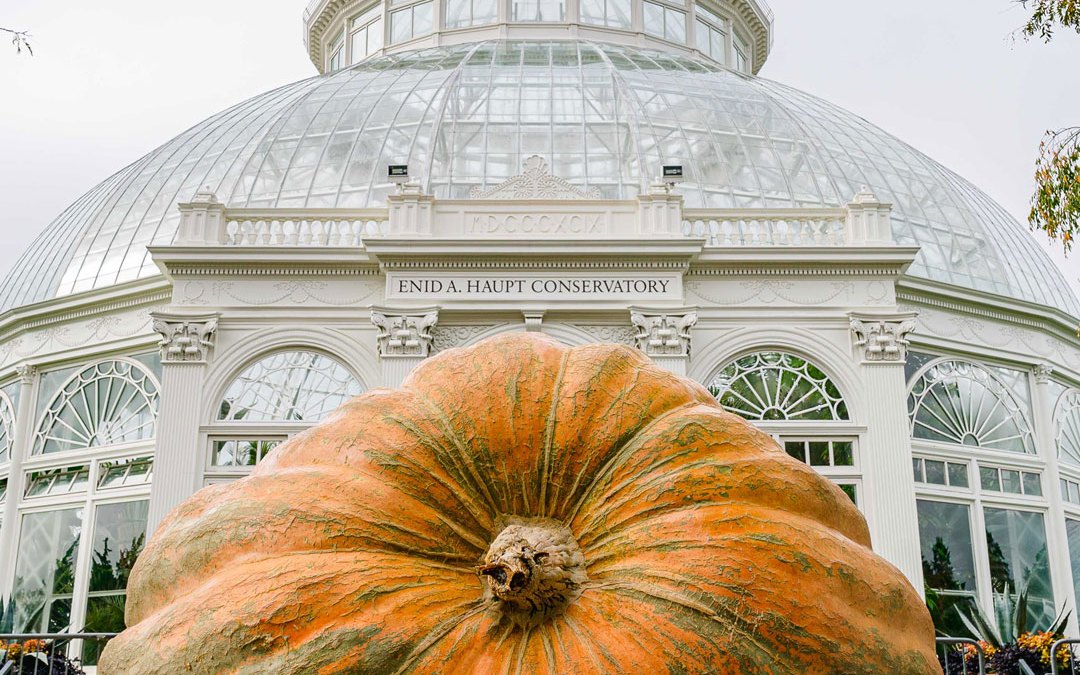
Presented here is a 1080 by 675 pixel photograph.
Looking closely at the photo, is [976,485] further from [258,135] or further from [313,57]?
[313,57]

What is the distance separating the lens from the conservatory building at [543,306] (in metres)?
16.5

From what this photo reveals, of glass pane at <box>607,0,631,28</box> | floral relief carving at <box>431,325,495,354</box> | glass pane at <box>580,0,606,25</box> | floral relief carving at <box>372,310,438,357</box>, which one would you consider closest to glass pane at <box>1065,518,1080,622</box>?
floral relief carving at <box>431,325,495,354</box>

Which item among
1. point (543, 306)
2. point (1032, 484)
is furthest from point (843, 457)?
point (543, 306)

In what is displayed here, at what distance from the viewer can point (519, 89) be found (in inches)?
835

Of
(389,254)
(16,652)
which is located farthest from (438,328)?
(16,652)

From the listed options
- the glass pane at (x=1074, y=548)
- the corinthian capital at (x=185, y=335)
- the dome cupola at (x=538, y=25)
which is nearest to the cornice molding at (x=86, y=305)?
the corinthian capital at (x=185, y=335)

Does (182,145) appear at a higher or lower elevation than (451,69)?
lower

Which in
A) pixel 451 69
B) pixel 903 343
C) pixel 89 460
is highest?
pixel 451 69

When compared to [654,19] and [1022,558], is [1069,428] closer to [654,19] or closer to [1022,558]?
[1022,558]

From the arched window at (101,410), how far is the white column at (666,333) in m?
7.94

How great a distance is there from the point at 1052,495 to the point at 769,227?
22.1 feet

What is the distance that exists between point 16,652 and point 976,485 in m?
14.1

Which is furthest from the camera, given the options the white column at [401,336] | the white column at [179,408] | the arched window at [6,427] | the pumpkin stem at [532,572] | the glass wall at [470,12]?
the glass wall at [470,12]

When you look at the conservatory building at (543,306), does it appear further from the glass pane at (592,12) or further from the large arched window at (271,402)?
the glass pane at (592,12)
